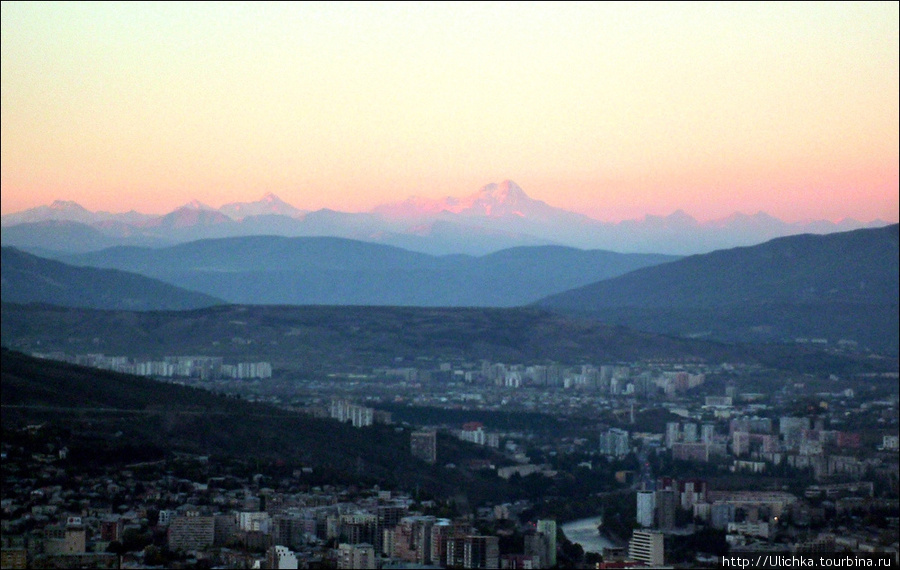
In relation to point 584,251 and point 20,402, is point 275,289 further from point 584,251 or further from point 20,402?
point 20,402

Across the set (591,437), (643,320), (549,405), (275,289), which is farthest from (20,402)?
(275,289)

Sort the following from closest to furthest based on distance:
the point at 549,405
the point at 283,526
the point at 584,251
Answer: the point at 283,526 → the point at 549,405 → the point at 584,251

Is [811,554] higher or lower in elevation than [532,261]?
lower

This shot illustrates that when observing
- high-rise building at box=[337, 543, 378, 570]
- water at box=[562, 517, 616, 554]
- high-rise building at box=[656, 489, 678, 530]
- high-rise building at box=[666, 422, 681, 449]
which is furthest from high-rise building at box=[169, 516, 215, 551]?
high-rise building at box=[666, 422, 681, 449]

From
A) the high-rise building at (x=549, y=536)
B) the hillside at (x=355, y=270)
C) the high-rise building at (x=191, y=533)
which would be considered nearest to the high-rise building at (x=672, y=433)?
the high-rise building at (x=549, y=536)

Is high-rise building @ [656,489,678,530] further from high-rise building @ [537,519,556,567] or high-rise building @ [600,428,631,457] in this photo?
high-rise building @ [600,428,631,457]

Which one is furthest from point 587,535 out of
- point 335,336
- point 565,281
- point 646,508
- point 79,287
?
point 565,281
